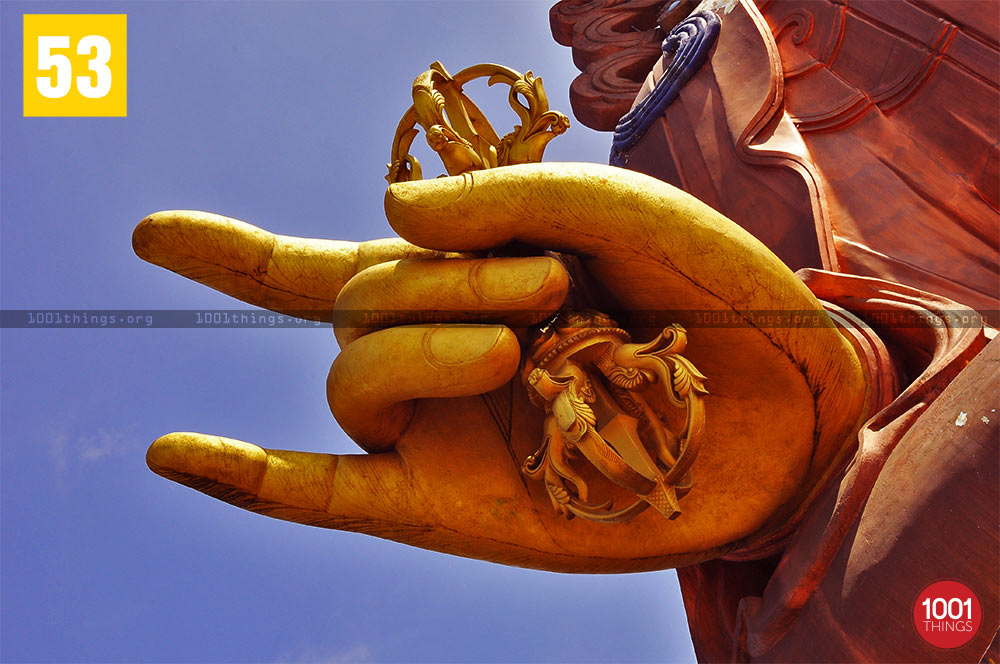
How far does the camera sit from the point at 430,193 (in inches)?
128

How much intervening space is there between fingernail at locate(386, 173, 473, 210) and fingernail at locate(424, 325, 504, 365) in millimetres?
400

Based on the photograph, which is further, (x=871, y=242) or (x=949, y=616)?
(x=871, y=242)

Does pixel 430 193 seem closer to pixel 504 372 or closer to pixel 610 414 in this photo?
pixel 504 372

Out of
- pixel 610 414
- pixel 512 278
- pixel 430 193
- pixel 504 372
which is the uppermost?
pixel 430 193

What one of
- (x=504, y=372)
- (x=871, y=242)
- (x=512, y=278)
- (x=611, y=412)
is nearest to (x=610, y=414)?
(x=611, y=412)

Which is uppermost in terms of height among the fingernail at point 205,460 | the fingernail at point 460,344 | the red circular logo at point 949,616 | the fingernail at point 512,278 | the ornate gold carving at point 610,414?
the fingernail at point 512,278

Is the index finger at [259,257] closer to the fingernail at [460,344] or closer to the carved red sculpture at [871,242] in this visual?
the fingernail at [460,344]

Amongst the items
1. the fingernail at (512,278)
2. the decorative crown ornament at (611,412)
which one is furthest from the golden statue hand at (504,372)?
the decorative crown ornament at (611,412)

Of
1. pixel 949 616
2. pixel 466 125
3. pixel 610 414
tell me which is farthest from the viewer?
pixel 466 125

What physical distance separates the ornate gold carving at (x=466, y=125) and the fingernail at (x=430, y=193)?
56 centimetres

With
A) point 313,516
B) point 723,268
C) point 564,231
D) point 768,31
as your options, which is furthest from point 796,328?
point 768,31

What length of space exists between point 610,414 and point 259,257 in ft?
4.56

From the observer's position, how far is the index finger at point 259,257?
142 inches

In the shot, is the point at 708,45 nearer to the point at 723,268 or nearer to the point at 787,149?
the point at 787,149
